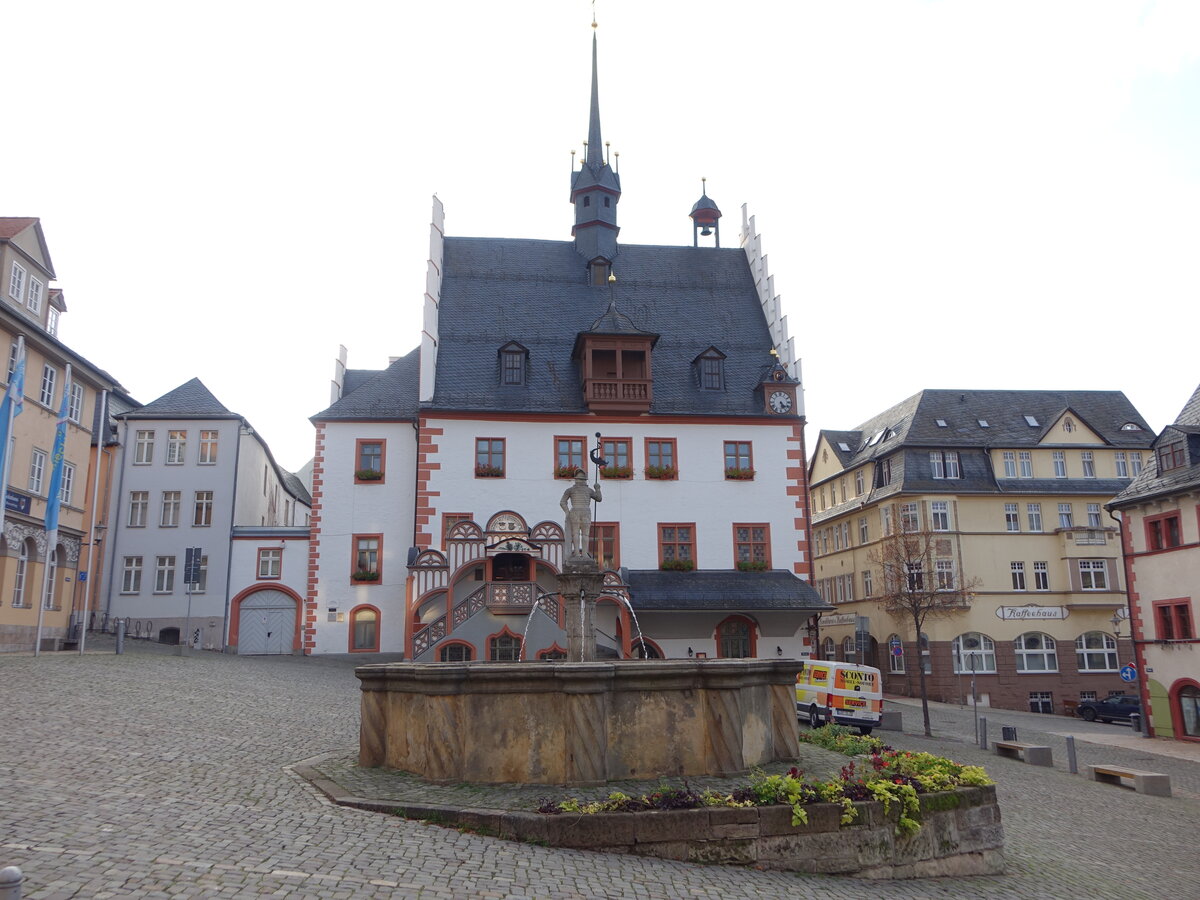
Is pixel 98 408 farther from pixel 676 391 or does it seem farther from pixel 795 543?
pixel 795 543

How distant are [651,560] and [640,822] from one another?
2621 centimetres

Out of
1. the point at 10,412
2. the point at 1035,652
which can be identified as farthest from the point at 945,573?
the point at 10,412

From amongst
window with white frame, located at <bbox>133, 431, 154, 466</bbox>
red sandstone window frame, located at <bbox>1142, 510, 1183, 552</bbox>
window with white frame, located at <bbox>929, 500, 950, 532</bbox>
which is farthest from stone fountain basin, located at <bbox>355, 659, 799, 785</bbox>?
window with white frame, located at <bbox>929, 500, 950, 532</bbox>

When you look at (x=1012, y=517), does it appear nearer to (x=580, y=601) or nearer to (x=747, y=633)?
(x=747, y=633)

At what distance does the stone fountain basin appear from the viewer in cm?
1101

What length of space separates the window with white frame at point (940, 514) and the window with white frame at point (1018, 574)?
347cm

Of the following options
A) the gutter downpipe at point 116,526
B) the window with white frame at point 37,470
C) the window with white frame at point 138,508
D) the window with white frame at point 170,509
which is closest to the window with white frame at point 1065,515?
the window with white frame at point 170,509

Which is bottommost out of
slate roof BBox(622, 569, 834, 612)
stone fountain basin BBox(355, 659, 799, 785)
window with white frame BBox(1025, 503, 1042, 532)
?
stone fountain basin BBox(355, 659, 799, 785)

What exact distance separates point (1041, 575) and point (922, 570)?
26.6 feet

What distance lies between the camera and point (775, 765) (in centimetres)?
1223

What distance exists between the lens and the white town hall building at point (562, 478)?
33875 millimetres

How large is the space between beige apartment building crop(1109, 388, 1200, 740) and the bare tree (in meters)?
8.04

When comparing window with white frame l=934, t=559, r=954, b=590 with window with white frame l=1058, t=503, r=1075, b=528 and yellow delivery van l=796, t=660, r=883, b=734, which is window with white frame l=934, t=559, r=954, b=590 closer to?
window with white frame l=1058, t=503, r=1075, b=528

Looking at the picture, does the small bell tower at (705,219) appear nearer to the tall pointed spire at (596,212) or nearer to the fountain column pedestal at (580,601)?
the tall pointed spire at (596,212)
